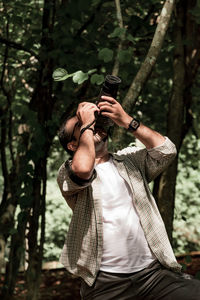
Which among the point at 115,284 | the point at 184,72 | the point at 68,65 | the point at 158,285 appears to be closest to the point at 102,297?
the point at 115,284

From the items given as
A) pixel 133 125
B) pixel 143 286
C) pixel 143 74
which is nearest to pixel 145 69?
pixel 143 74

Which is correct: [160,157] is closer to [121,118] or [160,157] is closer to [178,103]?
[121,118]

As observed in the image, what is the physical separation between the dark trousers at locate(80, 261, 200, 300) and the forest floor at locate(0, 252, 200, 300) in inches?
195

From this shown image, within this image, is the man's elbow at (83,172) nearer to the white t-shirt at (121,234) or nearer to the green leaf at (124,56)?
the white t-shirt at (121,234)

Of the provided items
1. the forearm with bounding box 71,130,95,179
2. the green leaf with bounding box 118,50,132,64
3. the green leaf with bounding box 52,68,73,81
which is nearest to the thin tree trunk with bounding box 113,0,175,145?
the green leaf with bounding box 118,50,132,64

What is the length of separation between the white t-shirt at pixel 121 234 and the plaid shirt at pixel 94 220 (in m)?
0.03

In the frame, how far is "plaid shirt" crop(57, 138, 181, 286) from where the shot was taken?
2250 mm

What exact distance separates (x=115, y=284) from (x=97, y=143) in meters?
0.73

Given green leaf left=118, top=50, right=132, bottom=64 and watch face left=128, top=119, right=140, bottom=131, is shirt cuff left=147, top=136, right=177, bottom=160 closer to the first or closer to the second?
watch face left=128, top=119, right=140, bottom=131

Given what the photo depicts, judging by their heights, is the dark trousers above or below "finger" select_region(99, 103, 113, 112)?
below

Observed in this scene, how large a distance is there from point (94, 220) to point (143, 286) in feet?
1.34

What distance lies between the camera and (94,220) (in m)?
2.28

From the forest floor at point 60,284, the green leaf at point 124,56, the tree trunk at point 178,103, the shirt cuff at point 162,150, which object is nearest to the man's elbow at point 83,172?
the shirt cuff at point 162,150

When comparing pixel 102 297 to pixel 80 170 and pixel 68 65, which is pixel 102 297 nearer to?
pixel 80 170
